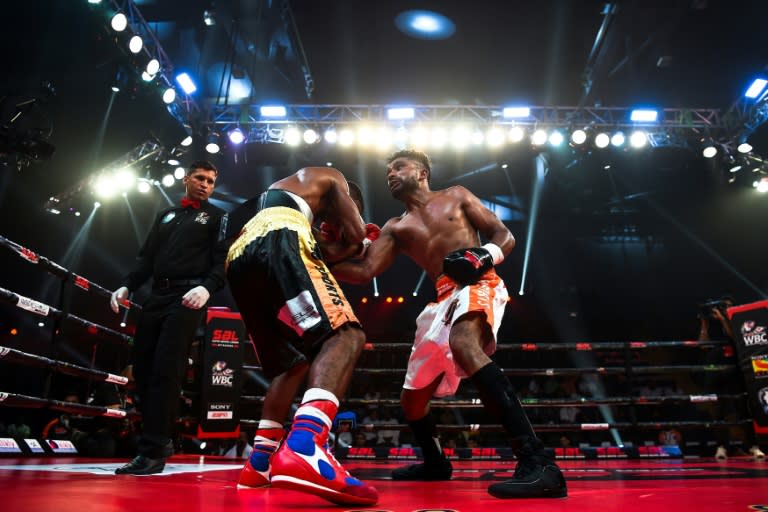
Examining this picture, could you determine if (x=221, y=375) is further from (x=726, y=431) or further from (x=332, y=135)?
(x=332, y=135)

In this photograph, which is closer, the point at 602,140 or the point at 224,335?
the point at 224,335

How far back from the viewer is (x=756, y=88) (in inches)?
257

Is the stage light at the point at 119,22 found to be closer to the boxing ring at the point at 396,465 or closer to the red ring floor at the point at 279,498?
the boxing ring at the point at 396,465

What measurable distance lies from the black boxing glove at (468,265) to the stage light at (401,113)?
5.84 meters

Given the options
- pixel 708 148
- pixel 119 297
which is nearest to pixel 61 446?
pixel 119 297

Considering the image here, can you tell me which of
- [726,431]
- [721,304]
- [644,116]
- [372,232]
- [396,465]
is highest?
[644,116]

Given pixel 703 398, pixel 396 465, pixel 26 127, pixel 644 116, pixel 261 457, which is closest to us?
pixel 261 457

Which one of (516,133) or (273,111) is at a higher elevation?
(273,111)

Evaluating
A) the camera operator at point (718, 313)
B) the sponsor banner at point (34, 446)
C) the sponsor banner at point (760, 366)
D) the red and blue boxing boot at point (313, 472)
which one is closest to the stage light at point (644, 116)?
the camera operator at point (718, 313)

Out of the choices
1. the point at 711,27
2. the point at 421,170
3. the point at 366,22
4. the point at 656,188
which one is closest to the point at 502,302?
the point at 421,170

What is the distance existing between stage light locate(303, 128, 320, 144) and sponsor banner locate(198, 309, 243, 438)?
4132 mm

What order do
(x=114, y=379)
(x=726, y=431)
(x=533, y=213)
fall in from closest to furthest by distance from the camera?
(x=114, y=379) → (x=726, y=431) → (x=533, y=213)

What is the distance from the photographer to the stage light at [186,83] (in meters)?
6.98

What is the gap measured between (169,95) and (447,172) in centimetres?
446
